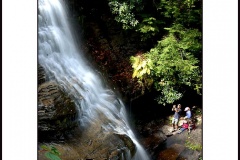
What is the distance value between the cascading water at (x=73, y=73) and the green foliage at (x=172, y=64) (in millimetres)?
490

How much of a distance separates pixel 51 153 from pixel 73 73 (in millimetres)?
962

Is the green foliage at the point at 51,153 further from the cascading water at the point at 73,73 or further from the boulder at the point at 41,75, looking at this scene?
the boulder at the point at 41,75

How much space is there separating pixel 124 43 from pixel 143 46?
8.9 inches

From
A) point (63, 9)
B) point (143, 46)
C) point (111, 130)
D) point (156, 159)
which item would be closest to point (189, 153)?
point (156, 159)

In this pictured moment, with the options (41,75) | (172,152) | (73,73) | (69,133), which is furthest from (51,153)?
(172,152)

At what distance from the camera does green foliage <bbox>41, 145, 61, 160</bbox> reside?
4.12 metres

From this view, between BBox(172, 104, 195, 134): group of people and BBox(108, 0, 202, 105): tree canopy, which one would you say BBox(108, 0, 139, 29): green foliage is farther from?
BBox(172, 104, 195, 134): group of people

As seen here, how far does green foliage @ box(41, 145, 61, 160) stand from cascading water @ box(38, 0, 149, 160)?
48 cm

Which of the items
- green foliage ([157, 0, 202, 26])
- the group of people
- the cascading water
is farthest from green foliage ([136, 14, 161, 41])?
the group of people

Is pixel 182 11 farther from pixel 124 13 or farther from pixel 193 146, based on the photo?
pixel 193 146

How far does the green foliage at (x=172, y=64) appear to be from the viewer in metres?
4.67

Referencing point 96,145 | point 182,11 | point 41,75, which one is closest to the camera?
point 41,75

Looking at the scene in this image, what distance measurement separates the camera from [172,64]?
488 centimetres
